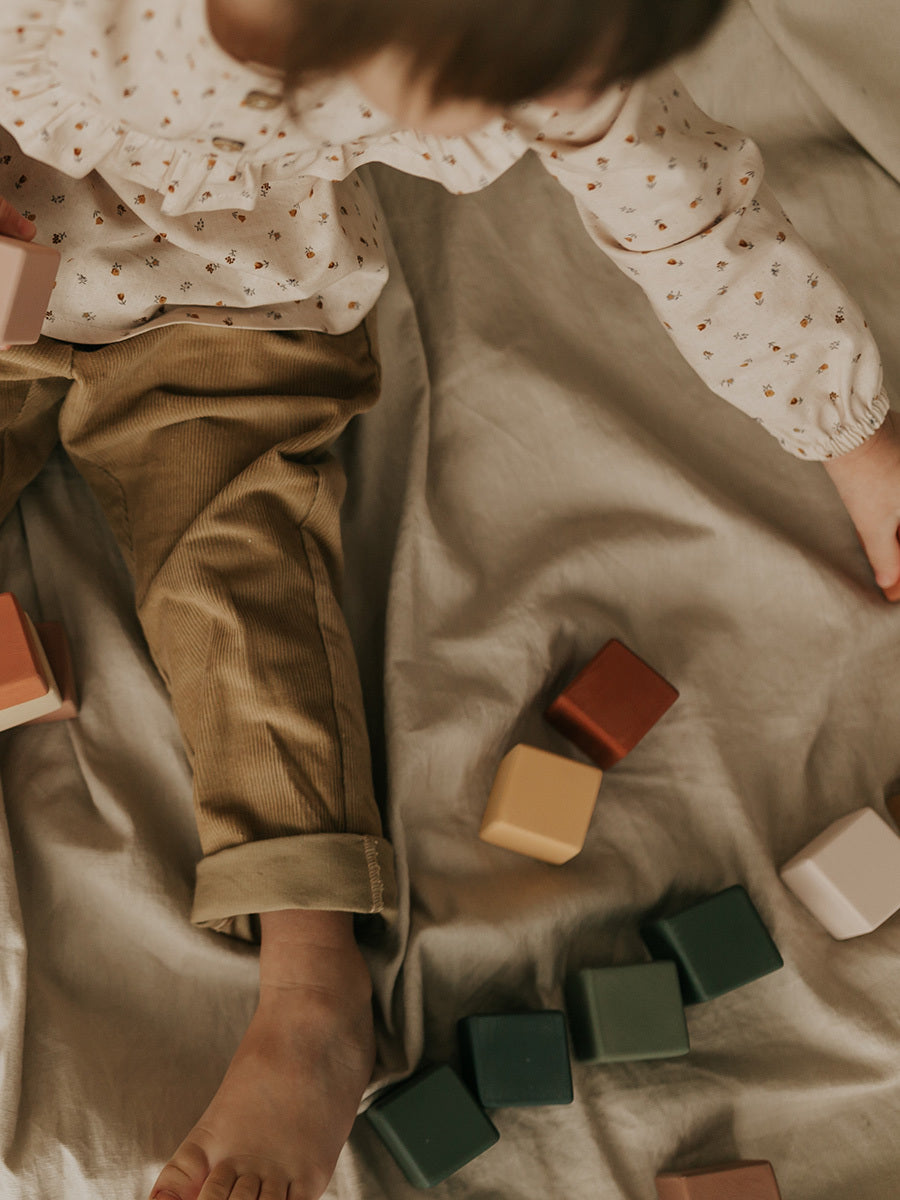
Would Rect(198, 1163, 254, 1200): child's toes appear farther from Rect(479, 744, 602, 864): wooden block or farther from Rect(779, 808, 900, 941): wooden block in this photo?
Rect(779, 808, 900, 941): wooden block

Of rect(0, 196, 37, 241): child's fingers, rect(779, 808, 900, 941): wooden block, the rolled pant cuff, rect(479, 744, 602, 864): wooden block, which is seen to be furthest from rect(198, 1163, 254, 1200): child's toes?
rect(0, 196, 37, 241): child's fingers

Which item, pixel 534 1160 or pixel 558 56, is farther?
pixel 534 1160

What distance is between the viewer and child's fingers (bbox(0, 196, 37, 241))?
57 cm

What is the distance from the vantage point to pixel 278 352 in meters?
0.77

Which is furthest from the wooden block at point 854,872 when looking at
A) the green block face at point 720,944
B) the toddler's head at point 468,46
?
the toddler's head at point 468,46

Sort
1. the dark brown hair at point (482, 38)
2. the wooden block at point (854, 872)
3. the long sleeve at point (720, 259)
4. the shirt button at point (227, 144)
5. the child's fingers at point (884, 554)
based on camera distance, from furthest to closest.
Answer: the child's fingers at point (884, 554) < the wooden block at point (854, 872) < the long sleeve at point (720, 259) < the shirt button at point (227, 144) < the dark brown hair at point (482, 38)

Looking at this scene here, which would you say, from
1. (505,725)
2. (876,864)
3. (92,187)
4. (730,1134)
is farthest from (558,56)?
(730,1134)

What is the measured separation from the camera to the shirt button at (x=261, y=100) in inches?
19.2

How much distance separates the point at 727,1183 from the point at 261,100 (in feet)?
2.29

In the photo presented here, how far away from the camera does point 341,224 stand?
731mm

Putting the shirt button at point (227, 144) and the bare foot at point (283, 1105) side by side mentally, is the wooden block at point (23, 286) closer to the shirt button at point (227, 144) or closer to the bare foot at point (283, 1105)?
the shirt button at point (227, 144)

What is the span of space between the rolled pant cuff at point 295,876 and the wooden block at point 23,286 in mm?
344

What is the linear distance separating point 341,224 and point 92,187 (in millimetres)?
169

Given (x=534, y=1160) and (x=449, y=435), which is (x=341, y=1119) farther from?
(x=449, y=435)
